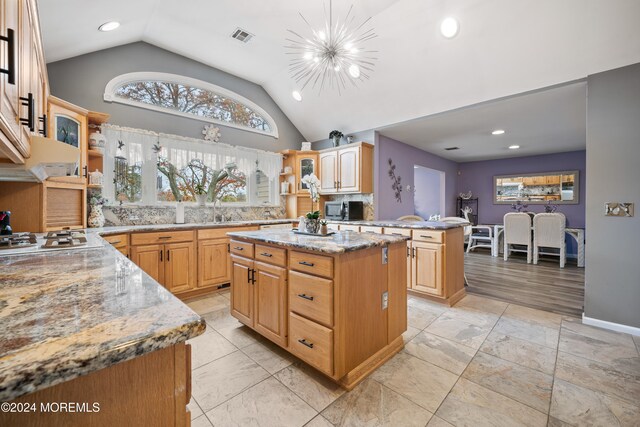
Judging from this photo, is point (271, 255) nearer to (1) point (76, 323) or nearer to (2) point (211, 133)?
(1) point (76, 323)

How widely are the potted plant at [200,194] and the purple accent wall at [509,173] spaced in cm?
694

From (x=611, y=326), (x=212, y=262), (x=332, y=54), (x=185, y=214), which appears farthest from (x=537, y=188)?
(x=185, y=214)

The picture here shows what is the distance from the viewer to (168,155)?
3812 mm

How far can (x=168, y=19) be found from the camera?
317 centimetres

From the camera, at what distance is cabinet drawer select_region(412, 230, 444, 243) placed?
3.08m

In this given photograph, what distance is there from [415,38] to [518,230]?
15.1ft

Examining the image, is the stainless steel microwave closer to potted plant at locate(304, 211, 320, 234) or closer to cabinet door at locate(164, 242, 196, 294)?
potted plant at locate(304, 211, 320, 234)

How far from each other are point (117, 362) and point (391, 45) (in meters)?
3.77

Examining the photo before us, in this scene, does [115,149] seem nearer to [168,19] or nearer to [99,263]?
[168,19]

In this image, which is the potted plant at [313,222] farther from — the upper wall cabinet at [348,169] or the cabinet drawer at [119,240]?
the upper wall cabinet at [348,169]

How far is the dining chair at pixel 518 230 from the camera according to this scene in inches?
215

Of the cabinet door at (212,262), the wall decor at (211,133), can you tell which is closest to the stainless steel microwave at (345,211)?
the cabinet door at (212,262)

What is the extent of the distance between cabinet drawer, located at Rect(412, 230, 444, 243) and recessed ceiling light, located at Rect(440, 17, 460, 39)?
213 cm

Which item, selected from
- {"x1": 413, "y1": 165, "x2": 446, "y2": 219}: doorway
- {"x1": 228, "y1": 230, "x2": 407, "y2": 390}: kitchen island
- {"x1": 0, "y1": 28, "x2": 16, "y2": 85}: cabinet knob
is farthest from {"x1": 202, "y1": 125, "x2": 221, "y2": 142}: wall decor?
{"x1": 413, "y1": 165, "x2": 446, "y2": 219}: doorway
